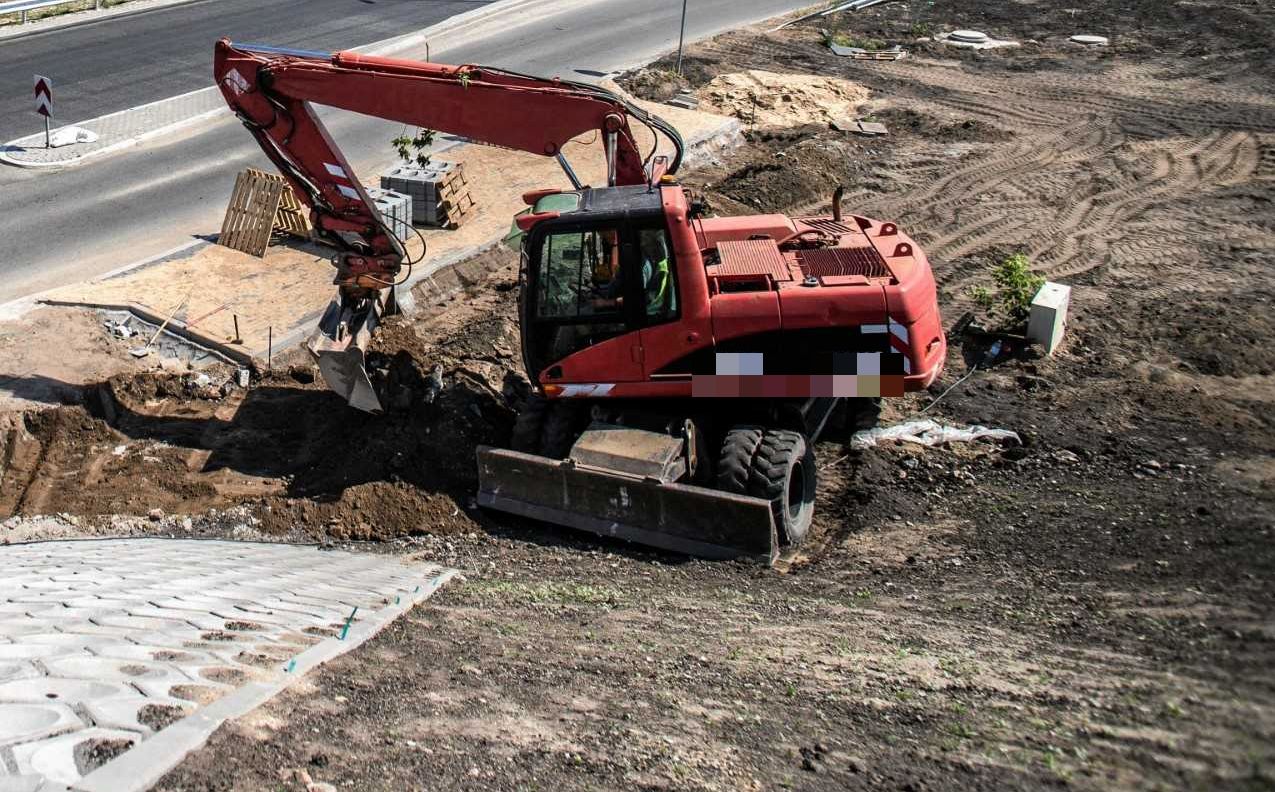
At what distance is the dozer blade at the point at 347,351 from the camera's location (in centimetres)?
1090

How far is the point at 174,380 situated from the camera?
1230 cm

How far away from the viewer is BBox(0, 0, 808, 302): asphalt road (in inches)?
601

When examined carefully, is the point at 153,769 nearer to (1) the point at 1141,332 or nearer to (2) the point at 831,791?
(2) the point at 831,791

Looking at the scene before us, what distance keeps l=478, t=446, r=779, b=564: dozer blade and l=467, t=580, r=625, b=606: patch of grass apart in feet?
2.57

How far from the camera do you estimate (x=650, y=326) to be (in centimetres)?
967

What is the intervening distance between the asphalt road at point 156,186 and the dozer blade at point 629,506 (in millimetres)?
7814

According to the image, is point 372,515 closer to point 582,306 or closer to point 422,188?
point 582,306

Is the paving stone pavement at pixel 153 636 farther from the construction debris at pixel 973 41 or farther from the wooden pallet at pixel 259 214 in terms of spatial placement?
the construction debris at pixel 973 41

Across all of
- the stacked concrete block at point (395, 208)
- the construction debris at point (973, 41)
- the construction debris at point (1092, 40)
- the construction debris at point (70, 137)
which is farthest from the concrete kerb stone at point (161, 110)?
→ the construction debris at point (1092, 40)

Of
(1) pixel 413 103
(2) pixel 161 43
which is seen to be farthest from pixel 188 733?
(2) pixel 161 43

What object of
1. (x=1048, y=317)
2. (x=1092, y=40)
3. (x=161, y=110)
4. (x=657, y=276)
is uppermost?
(x=1092, y=40)

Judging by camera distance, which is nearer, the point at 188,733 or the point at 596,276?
the point at 188,733

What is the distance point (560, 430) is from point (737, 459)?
5.40 ft

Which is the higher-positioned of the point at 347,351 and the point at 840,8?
the point at 840,8
